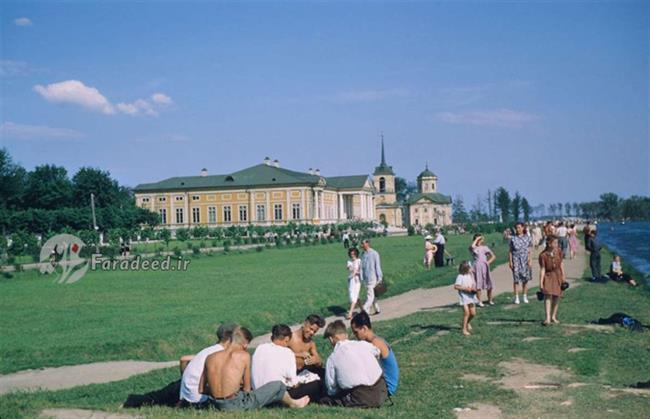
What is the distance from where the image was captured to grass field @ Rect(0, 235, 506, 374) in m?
12.4

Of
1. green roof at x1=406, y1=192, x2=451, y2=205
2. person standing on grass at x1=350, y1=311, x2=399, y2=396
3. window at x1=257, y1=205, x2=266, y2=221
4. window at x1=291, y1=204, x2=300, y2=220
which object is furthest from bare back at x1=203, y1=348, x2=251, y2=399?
green roof at x1=406, y1=192, x2=451, y2=205

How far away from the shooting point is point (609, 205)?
600ft

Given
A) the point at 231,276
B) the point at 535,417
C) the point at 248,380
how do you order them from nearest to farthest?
1. the point at 535,417
2. the point at 248,380
3. the point at 231,276

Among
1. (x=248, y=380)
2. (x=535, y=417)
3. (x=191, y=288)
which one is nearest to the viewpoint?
(x=535, y=417)

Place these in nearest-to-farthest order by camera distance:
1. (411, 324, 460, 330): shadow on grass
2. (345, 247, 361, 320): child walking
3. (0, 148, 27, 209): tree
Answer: (411, 324, 460, 330): shadow on grass < (345, 247, 361, 320): child walking < (0, 148, 27, 209): tree

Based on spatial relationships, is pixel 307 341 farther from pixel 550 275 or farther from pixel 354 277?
pixel 354 277

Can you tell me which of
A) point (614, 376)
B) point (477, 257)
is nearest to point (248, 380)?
point (614, 376)

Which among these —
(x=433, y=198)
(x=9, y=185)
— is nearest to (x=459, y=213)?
(x=433, y=198)

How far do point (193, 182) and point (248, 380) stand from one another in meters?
98.5

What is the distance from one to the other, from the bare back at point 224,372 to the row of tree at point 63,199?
A: 6893 cm

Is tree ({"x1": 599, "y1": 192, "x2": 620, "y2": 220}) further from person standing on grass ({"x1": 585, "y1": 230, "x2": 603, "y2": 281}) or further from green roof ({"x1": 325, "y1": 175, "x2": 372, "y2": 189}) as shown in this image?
person standing on grass ({"x1": 585, "y1": 230, "x2": 603, "y2": 281})

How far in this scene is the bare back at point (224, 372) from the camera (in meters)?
7.32

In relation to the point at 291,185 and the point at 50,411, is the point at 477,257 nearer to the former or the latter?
the point at 50,411

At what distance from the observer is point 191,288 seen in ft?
76.5
